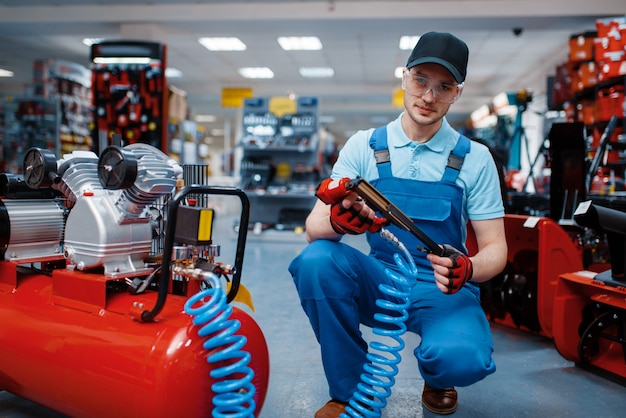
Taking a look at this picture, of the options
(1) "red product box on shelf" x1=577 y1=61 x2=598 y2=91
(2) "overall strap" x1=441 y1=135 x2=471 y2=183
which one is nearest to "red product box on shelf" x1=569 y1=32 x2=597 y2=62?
(1) "red product box on shelf" x1=577 y1=61 x2=598 y2=91

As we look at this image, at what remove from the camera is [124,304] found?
4.50 ft

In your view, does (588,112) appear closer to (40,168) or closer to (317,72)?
(40,168)

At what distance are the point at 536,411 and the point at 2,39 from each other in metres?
10.3

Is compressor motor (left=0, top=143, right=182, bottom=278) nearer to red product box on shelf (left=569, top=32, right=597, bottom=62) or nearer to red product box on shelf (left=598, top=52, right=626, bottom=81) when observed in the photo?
red product box on shelf (left=598, top=52, right=626, bottom=81)

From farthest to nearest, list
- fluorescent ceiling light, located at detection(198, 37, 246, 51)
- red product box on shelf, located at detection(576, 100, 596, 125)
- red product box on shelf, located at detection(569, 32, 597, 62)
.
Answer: fluorescent ceiling light, located at detection(198, 37, 246, 51)
red product box on shelf, located at detection(569, 32, 597, 62)
red product box on shelf, located at detection(576, 100, 596, 125)

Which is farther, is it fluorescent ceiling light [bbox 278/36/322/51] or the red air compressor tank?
fluorescent ceiling light [bbox 278/36/322/51]

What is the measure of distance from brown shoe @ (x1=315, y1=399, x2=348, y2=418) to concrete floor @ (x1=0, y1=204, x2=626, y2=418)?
164 millimetres

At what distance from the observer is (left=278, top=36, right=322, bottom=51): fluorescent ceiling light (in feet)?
29.3

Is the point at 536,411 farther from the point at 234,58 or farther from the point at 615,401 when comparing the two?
the point at 234,58

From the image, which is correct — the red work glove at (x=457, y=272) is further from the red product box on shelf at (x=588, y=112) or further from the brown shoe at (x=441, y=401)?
the red product box on shelf at (x=588, y=112)

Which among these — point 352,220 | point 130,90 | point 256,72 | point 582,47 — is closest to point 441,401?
point 352,220

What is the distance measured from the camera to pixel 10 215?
5.48ft

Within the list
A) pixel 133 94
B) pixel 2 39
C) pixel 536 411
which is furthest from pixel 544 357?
pixel 2 39

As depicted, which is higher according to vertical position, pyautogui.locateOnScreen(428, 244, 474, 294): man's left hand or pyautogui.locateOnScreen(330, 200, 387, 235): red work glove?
pyautogui.locateOnScreen(330, 200, 387, 235): red work glove
